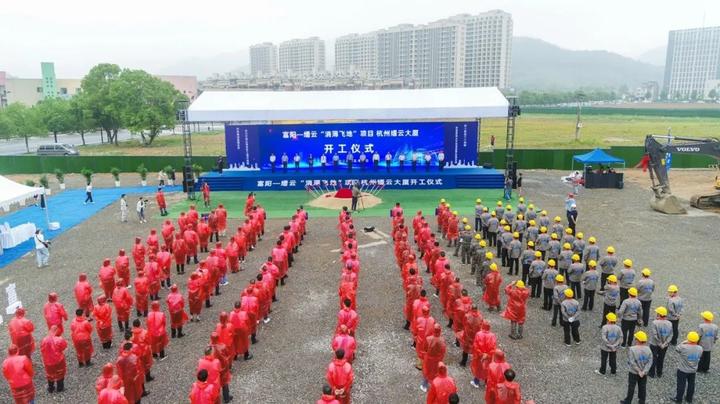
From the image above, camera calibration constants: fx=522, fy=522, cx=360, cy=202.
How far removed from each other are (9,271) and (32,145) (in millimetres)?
47212

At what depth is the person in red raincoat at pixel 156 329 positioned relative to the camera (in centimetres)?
887

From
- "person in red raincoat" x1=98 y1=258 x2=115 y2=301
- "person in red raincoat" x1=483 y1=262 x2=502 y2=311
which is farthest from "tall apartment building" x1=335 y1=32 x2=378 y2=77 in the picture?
"person in red raincoat" x1=483 y1=262 x2=502 y2=311

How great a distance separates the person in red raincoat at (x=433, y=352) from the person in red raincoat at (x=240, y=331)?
3.11 meters

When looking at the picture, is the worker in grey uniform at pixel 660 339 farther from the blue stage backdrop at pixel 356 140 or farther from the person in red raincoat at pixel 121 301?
the blue stage backdrop at pixel 356 140

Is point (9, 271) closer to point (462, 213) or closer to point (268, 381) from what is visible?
point (268, 381)

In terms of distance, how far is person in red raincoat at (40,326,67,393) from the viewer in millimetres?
→ 8078

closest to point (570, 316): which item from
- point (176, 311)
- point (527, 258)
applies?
point (527, 258)

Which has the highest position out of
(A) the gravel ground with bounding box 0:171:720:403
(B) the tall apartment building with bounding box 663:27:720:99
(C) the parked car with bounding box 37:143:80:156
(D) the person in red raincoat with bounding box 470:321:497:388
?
(B) the tall apartment building with bounding box 663:27:720:99

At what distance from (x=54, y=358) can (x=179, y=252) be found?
5604mm

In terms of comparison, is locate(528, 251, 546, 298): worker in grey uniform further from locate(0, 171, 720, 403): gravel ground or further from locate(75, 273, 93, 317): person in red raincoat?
locate(75, 273, 93, 317): person in red raincoat

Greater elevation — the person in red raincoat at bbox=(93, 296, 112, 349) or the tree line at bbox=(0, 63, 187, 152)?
the tree line at bbox=(0, 63, 187, 152)

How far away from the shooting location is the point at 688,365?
24.9 feet

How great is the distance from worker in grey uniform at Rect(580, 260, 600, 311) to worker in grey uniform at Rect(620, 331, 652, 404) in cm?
322

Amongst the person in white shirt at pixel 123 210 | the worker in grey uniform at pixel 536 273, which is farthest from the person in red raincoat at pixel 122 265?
the worker in grey uniform at pixel 536 273
